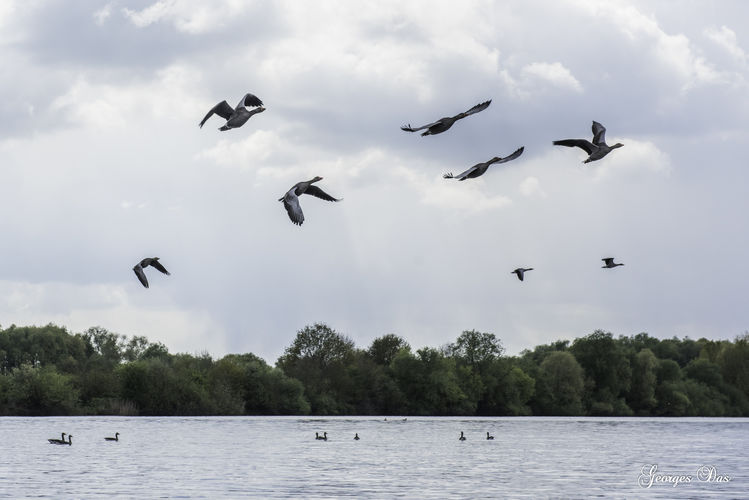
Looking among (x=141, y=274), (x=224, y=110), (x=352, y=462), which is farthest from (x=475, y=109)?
(x=352, y=462)

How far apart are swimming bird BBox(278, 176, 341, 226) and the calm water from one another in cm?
1734

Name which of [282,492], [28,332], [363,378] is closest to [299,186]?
[282,492]

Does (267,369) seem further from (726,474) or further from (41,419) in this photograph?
(726,474)

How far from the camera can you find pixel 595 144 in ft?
96.4

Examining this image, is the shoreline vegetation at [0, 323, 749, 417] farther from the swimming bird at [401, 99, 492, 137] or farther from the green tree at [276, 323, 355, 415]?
the swimming bird at [401, 99, 492, 137]

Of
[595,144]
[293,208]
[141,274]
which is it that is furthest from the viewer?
[141,274]

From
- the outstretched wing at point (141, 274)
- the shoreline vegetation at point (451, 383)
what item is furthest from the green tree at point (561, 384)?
the outstretched wing at point (141, 274)

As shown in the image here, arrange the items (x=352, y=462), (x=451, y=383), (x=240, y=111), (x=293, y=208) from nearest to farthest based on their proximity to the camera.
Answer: (x=293, y=208), (x=240, y=111), (x=352, y=462), (x=451, y=383)

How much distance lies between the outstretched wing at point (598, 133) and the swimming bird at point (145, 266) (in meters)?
12.7

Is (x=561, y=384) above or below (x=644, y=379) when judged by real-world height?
below

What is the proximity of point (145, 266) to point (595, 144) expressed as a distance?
13.3 meters

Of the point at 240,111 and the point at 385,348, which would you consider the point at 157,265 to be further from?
the point at 385,348

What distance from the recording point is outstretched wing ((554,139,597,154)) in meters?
27.8

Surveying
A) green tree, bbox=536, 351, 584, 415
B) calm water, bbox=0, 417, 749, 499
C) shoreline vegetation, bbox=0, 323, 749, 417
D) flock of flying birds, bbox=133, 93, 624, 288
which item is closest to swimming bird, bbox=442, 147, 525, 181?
flock of flying birds, bbox=133, 93, 624, 288
